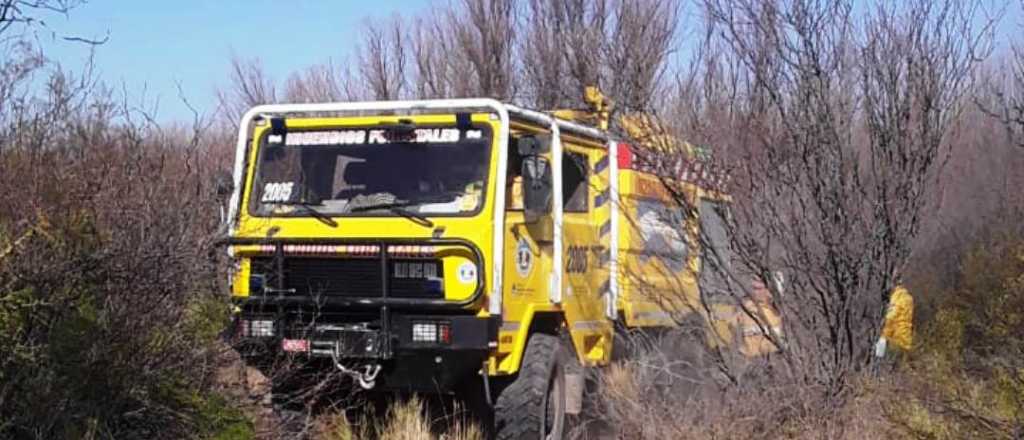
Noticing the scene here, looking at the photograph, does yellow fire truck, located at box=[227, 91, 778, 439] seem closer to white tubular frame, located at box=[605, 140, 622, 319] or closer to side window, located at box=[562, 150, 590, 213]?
side window, located at box=[562, 150, 590, 213]

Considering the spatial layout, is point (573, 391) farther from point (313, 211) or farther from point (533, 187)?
point (313, 211)

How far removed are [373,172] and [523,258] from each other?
1155 mm

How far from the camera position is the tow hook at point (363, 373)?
311 inches

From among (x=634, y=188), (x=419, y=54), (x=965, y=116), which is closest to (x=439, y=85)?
(x=419, y=54)

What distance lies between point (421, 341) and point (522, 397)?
0.90m

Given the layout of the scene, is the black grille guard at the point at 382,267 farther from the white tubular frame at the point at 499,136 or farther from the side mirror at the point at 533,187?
the side mirror at the point at 533,187

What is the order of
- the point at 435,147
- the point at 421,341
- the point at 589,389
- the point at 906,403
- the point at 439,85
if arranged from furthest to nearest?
the point at 439,85 → the point at 589,389 → the point at 435,147 → the point at 421,341 → the point at 906,403

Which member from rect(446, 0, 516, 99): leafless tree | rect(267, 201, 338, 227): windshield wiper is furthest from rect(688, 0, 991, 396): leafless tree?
rect(446, 0, 516, 99): leafless tree

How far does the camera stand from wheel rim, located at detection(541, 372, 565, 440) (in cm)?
870

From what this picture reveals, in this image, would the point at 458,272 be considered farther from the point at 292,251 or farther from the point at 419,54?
the point at 419,54

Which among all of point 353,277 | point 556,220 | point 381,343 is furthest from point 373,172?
point 556,220

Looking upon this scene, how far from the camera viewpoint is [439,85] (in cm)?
2623

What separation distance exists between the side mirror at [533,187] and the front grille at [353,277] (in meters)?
0.91

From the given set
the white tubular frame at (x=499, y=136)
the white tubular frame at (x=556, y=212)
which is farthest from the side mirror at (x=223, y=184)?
the white tubular frame at (x=556, y=212)
